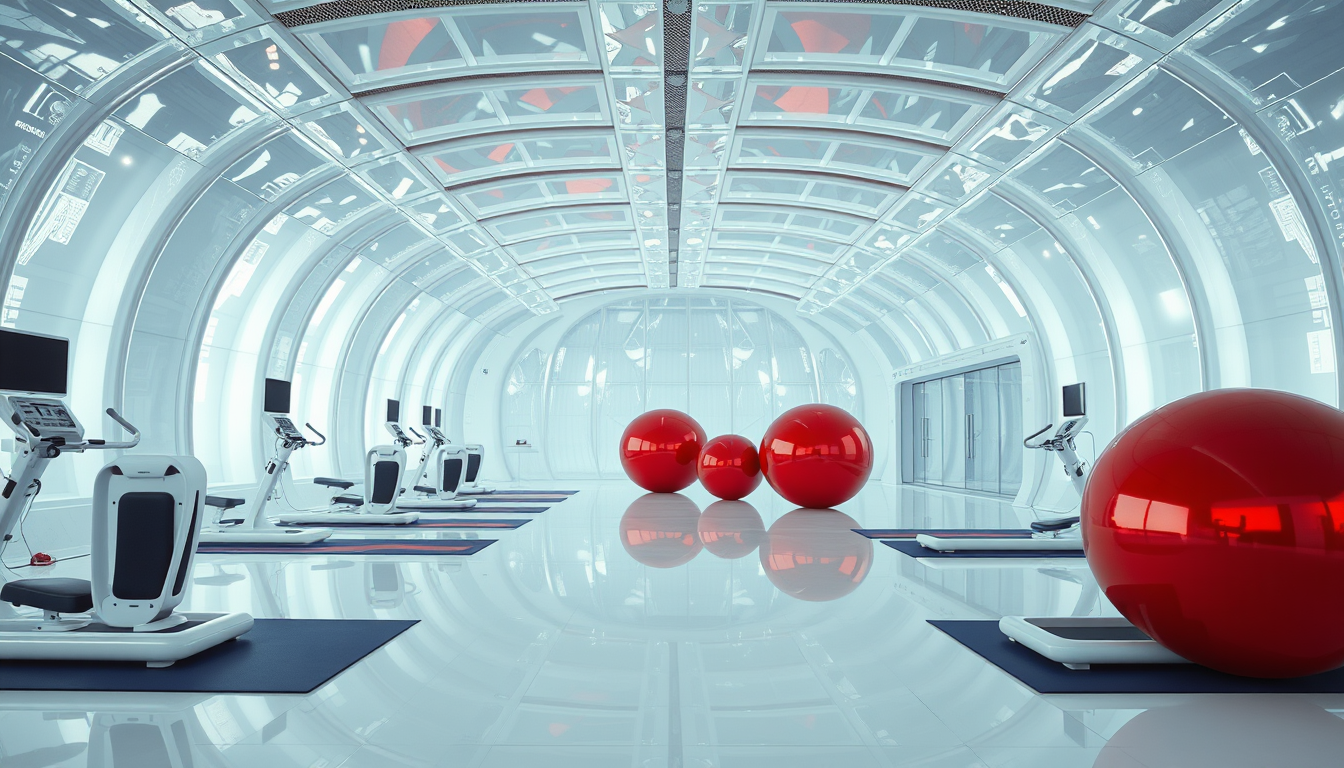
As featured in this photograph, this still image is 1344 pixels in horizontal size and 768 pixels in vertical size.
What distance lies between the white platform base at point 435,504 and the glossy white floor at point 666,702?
254 inches

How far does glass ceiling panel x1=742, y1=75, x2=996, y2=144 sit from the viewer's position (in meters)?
8.69

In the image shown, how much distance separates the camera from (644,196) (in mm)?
13055

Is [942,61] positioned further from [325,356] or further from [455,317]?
[455,317]

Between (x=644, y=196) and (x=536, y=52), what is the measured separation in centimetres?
488

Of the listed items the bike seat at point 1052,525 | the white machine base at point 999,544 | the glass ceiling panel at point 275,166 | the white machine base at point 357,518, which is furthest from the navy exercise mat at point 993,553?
the glass ceiling panel at point 275,166

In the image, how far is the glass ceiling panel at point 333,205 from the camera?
11164 mm

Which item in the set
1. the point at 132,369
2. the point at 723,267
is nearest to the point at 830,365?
the point at 723,267

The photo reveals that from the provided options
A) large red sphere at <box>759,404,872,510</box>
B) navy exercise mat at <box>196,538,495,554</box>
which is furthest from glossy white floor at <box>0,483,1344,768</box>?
large red sphere at <box>759,404,872,510</box>

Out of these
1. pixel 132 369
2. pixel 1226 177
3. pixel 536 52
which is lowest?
pixel 132 369

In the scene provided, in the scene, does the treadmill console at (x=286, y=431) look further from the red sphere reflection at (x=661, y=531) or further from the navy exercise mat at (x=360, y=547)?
the red sphere reflection at (x=661, y=531)

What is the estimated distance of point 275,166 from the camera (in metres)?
9.92

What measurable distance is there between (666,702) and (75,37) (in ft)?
22.7

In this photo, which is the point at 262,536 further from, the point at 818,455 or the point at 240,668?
the point at 818,455

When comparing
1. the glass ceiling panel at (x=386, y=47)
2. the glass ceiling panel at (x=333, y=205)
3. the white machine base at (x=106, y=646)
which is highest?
the glass ceiling panel at (x=386, y=47)
